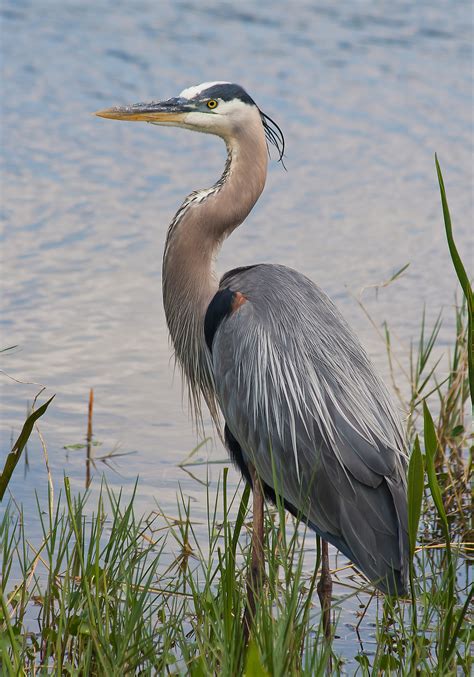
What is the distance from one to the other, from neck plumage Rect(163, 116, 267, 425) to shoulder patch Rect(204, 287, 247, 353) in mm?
80

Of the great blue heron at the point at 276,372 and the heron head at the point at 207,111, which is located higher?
the heron head at the point at 207,111

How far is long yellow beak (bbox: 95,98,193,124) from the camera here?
13.7ft

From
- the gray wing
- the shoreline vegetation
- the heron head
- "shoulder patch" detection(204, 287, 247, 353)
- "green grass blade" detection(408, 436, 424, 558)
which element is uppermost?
the heron head

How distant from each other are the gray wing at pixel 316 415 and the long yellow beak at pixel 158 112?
0.61 metres

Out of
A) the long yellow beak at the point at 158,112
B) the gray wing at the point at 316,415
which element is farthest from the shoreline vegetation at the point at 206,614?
the long yellow beak at the point at 158,112

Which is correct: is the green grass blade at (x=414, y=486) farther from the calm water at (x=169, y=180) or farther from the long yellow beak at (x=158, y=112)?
the calm water at (x=169, y=180)

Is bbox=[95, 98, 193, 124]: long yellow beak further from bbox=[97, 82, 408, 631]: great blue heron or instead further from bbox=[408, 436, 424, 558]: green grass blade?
bbox=[408, 436, 424, 558]: green grass blade

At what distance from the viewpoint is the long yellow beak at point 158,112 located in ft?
13.7

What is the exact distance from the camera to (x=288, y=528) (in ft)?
14.9

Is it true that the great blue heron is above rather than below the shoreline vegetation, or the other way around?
above

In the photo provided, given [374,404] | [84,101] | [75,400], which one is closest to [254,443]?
[374,404]

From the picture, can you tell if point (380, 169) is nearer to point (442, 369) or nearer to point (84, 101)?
point (84, 101)

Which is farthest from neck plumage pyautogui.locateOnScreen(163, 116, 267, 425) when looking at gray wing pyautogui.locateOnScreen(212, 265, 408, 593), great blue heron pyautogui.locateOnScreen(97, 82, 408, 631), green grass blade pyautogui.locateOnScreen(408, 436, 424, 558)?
green grass blade pyautogui.locateOnScreen(408, 436, 424, 558)

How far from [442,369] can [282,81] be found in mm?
5006
